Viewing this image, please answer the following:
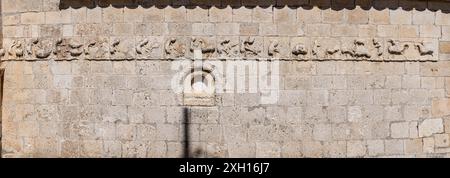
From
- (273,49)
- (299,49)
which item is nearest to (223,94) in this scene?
(273,49)

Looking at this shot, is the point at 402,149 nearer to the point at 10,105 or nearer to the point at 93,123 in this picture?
the point at 93,123

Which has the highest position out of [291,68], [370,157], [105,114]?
[291,68]

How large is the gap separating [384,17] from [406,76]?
95 cm

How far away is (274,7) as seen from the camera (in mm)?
9180

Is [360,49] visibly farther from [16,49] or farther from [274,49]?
[16,49]

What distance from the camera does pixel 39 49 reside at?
30.9ft

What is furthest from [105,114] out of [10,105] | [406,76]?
[406,76]

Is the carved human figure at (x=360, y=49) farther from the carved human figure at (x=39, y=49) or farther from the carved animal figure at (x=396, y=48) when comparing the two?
the carved human figure at (x=39, y=49)

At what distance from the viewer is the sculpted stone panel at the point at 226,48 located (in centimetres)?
911

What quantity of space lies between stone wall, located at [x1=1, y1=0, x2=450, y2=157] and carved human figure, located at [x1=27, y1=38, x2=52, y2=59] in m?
0.02

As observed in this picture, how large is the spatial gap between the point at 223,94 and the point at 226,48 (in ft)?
2.20

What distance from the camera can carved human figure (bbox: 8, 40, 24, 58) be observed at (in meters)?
9.49

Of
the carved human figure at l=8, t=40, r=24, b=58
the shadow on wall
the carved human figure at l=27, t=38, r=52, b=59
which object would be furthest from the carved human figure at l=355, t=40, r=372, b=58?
the carved human figure at l=8, t=40, r=24, b=58

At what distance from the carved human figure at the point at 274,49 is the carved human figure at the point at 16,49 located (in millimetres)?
3731
